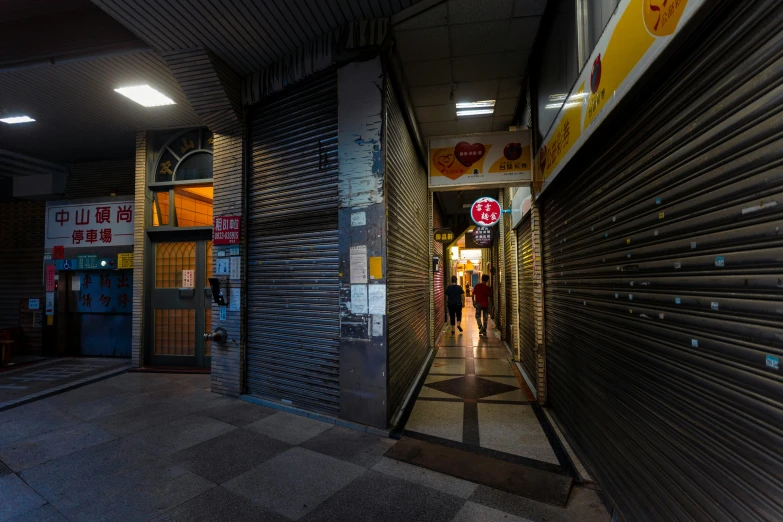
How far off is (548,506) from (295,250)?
13.6ft

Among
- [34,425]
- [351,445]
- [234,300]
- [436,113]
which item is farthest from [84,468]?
[436,113]

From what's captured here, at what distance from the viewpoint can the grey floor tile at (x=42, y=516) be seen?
273 cm

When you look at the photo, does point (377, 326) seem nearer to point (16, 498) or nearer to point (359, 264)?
point (359, 264)

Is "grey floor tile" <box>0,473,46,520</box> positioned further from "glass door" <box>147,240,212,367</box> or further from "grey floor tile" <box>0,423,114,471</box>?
"glass door" <box>147,240,212,367</box>

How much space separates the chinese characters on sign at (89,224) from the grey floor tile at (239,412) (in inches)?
201

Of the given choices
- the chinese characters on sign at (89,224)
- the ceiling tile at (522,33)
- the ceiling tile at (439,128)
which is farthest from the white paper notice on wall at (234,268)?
the ceiling tile at (522,33)

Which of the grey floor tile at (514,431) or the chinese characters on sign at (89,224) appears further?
the chinese characters on sign at (89,224)

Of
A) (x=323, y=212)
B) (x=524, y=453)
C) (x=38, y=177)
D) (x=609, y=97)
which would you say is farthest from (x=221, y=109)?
(x=38, y=177)

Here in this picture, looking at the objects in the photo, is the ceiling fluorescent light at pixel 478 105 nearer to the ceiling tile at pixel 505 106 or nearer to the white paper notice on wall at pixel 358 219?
the ceiling tile at pixel 505 106

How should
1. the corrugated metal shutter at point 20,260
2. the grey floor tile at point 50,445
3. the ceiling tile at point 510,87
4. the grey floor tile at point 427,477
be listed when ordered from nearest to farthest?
the grey floor tile at point 427,477
the grey floor tile at point 50,445
the ceiling tile at point 510,87
the corrugated metal shutter at point 20,260

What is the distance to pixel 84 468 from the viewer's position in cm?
348

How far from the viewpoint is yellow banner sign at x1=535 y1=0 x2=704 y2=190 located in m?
1.92

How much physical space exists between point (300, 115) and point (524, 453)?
5223mm

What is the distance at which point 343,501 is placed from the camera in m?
2.98
